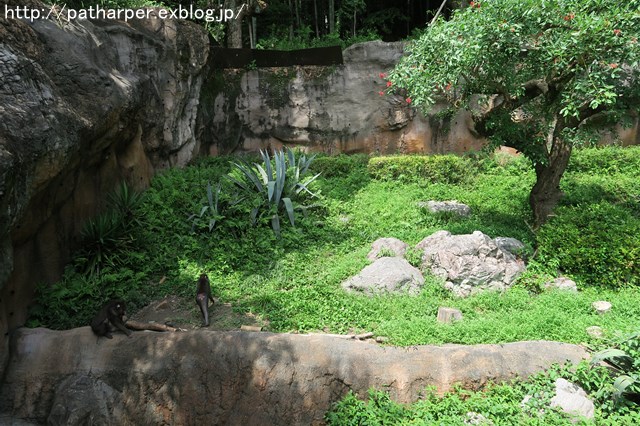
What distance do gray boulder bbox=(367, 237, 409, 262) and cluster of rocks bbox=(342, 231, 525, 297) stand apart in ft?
0.49

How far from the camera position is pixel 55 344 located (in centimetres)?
569

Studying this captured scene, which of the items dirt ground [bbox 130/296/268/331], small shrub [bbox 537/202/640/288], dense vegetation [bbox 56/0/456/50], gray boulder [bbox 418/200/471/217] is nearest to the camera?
dirt ground [bbox 130/296/268/331]

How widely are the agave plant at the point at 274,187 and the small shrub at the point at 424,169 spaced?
83.8 inches

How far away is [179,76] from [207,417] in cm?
843

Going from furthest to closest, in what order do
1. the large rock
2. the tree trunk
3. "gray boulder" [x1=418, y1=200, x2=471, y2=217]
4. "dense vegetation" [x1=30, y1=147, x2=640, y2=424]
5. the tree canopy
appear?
"gray boulder" [x1=418, y1=200, x2=471, y2=217], the tree trunk, the large rock, the tree canopy, "dense vegetation" [x1=30, y1=147, x2=640, y2=424]

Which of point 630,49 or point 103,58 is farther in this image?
point 103,58

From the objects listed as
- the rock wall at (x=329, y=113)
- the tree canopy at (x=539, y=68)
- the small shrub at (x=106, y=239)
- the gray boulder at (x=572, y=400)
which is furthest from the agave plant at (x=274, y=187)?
the gray boulder at (x=572, y=400)

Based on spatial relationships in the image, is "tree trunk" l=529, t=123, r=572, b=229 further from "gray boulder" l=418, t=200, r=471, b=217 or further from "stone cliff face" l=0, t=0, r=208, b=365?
"stone cliff face" l=0, t=0, r=208, b=365

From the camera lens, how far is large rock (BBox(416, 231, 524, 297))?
711cm

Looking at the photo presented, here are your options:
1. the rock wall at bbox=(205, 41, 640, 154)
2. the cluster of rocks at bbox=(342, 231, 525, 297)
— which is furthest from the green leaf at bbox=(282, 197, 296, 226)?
the rock wall at bbox=(205, 41, 640, 154)

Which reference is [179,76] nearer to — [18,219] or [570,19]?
[18,219]

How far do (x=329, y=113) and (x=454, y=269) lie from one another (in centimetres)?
771

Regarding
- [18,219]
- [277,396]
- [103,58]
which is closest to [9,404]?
Answer: [18,219]

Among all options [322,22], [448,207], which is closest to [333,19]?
[322,22]
